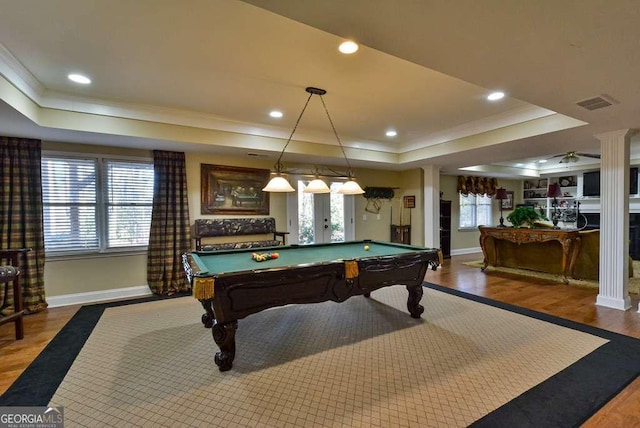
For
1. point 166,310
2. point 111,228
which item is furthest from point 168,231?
point 166,310

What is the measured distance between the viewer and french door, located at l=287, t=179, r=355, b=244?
5910mm

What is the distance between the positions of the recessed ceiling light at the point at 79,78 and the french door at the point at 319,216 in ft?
11.4

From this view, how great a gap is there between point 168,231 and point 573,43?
493 cm

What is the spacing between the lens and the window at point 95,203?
13.5 feet

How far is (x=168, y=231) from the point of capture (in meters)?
4.62

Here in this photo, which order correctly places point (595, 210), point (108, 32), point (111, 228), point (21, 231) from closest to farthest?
point (108, 32), point (21, 231), point (111, 228), point (595, 210)

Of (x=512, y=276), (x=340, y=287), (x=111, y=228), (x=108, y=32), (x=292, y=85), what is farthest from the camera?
(x=512, y=276)

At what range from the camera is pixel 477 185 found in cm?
839

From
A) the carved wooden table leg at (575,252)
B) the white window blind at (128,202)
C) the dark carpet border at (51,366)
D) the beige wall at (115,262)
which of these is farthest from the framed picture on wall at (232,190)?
the carved wooden table leg at (575,252)

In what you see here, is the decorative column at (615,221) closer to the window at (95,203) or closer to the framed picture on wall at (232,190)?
the framed picture on wall at (232,190)

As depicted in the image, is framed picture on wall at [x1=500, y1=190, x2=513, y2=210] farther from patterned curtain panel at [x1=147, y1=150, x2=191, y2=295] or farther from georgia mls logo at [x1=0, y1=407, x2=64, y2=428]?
georgia mls logo at [x1=0, y1=407, x2=64, y2=428]

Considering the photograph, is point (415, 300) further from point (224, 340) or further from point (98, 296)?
point (98, 296)

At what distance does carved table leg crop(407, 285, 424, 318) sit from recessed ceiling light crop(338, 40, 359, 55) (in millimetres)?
2464

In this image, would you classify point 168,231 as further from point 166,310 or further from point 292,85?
point 292,85
